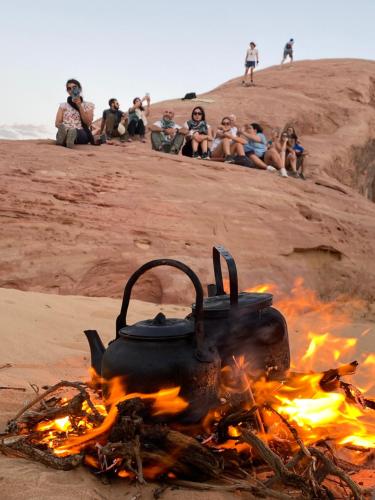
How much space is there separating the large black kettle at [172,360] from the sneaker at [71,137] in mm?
6110

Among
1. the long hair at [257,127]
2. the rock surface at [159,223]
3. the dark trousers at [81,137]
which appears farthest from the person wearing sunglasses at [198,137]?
the dark trousers at [81,137]

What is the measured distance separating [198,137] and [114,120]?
2.02 metres

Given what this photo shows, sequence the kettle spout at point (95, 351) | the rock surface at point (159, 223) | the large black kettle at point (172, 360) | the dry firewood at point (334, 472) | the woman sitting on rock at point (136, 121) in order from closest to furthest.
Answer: the dry firewood at point (334, 472) < the large black kettle at point (172, 360) < the kettle spout at point (95, 351) < the rock surface at point (159, 223) < the woman sitting on rock at point (136, 121)

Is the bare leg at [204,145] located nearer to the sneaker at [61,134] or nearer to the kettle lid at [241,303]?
the sneaker at [61,134]

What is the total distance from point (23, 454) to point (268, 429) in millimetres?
966

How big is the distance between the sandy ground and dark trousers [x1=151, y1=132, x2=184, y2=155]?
15.7 feet

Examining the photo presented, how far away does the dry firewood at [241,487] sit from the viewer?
1.76 metres

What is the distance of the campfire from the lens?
1.85m

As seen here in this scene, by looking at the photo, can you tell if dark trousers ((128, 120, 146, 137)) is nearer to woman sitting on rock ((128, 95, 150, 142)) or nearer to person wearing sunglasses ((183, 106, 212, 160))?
woman sitting on rock ((128, 95, 150, 142))

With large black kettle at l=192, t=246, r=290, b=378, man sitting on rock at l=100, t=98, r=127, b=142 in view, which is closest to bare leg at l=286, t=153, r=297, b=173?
man sitting on rock at l=100, t=98, r=127, b=142

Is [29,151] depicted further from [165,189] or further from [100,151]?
[165,189]

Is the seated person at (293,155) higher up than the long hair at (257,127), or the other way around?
the long hair at (257,127)

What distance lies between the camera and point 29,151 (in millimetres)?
7242

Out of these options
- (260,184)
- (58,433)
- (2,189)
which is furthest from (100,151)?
(58,433)
